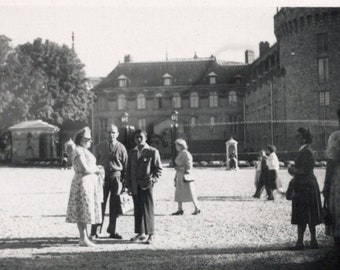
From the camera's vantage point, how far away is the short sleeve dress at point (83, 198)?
7.38m

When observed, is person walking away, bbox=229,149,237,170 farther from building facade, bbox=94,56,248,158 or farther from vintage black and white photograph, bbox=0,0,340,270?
building facade, bbox=94,56,248,158

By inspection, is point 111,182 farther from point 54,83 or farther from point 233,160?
point 54,83

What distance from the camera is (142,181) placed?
310 inches

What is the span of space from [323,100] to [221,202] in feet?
84.0

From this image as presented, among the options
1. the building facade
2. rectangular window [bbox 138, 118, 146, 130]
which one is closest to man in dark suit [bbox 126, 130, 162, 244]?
the building facade

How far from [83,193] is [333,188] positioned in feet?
12.5

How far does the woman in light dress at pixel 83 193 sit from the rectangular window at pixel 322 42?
105ft

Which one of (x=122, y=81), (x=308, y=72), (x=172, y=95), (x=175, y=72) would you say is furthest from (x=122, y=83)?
(x=308, y=72)

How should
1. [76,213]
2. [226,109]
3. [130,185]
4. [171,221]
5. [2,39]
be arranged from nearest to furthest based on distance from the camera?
[76,213] < [130,185] < [171,221] < [2,39] < [226,109]

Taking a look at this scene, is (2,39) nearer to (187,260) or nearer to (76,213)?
(76,213)

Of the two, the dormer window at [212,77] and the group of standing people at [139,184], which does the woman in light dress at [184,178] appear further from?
the dormer window at [212,77]

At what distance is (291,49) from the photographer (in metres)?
37.7

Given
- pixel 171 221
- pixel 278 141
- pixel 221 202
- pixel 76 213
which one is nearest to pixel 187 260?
pixel 76 213

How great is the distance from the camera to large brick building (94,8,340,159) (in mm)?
35438
